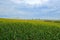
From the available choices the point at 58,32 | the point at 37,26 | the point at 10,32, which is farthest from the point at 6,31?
the point at 58,32

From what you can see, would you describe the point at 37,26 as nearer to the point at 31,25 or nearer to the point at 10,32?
the point at 31,25

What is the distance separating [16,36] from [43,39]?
9.08 feet

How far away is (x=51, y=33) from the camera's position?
19547 millimetres

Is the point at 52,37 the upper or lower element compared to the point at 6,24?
lower

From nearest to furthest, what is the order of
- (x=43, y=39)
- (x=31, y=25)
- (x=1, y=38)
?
1. (x=1, y=38)
2. (x=43, y=39)
3. (x=31, y=25)

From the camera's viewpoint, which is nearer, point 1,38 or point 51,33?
point 1,38

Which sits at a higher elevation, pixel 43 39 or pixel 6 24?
pixel 6 24

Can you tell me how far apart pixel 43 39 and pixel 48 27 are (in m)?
2.64

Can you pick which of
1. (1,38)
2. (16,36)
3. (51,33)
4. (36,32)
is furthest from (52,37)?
(1,38)

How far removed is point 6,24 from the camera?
18797 mm

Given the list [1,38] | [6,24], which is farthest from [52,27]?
[1,38]

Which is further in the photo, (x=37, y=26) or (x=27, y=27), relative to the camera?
(x=37, y=26)

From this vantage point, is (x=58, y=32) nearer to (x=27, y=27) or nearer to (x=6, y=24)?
(x=27, y=27)

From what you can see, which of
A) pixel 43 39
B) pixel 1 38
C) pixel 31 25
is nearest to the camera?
pixel 1 38
